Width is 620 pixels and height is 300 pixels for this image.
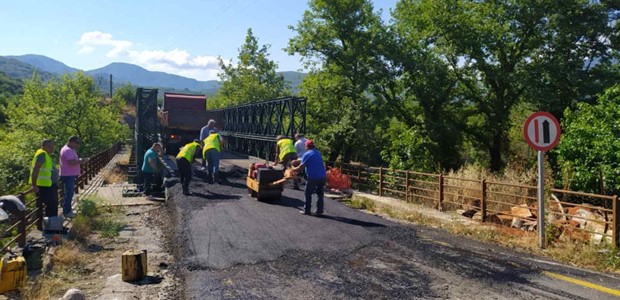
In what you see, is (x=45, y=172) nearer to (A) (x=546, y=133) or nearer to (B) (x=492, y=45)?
(A) (x=546, y=133)

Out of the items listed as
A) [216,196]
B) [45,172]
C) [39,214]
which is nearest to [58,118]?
[216,196]

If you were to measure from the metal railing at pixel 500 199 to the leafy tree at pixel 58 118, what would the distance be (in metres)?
25.3

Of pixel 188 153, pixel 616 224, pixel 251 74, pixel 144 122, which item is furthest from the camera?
pixel 251 74

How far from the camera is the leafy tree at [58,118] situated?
3462cm

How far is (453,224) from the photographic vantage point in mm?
10305

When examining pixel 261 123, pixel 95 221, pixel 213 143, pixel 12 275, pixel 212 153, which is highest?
pixel 261 123

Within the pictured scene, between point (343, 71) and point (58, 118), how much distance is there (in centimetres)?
2449

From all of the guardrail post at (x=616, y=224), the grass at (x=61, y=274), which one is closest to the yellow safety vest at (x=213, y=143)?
the grass at (x=61, y=274)

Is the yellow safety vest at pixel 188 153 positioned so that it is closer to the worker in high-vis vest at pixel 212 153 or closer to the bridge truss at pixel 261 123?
the worker in high-vis vest at pixel 212 153

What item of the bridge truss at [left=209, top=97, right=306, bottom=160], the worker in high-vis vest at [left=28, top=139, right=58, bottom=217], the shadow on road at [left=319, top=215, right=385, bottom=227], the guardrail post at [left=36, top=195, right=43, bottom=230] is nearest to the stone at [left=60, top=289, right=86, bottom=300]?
the worker in high-vis vest at [left=28, top=139, right=58, bottom=217]

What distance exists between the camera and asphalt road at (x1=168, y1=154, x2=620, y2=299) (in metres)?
5.85

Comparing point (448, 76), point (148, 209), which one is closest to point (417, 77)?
point (448, 76)

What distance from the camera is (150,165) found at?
47.7 feet

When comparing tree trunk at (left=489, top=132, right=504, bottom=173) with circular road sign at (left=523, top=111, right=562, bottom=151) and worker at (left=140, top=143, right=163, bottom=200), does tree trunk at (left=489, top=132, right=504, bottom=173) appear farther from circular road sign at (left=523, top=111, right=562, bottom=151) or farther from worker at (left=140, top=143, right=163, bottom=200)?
worker at (left=140, top=143, right=163, bottom=200)
